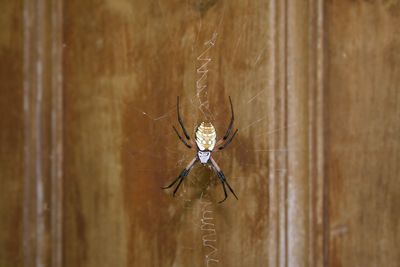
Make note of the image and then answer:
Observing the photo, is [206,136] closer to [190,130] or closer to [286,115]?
[190,130]

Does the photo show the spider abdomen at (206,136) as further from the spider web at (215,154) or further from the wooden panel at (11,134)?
the wooden panel at (11,134)

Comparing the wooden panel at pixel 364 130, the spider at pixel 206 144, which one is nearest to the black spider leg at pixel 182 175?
the spider at pixel 206 144

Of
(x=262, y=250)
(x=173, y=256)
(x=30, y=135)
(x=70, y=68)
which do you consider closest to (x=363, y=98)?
(x=262, y=250)

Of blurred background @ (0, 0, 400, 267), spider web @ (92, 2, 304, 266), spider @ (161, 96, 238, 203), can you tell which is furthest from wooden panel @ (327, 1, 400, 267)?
spider @ (161, 96, 238, 203)

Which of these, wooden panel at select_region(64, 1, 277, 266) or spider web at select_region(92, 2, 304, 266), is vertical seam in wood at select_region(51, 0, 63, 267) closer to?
wooden panel at select_region(64, 1, 277, 266)

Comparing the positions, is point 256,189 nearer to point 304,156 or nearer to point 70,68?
point 304,156

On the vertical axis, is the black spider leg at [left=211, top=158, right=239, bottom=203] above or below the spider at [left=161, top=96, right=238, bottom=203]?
below

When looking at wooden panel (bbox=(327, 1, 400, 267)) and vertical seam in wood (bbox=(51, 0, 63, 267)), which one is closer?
wooden panel (bbox=(327, 1, 400, 267))

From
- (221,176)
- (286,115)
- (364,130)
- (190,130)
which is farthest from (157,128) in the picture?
(364,130)
